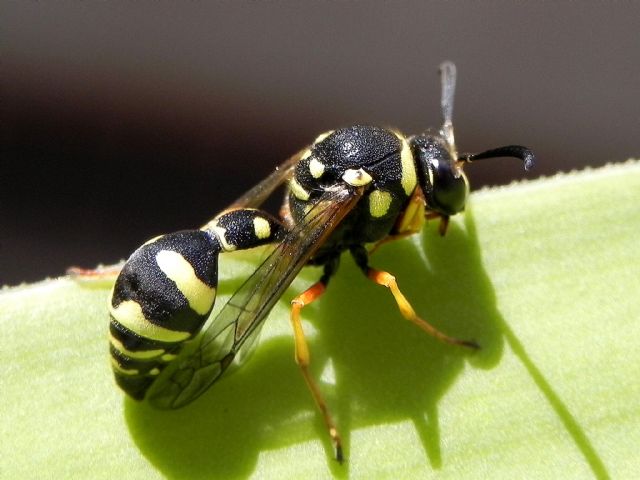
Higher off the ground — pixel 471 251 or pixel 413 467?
pixel 471 251

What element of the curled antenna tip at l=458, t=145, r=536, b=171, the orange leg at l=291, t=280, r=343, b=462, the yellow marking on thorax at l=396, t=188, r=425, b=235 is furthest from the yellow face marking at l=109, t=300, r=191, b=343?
the curled antenna tip at l=458, t=145, r=536, b=171

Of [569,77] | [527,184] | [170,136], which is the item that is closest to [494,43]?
[569,77]

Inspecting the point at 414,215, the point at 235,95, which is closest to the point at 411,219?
the point at 414,215

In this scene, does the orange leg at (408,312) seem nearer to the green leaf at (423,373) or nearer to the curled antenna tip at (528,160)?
the green leaf at (423,373)

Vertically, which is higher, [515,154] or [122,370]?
[515,154]

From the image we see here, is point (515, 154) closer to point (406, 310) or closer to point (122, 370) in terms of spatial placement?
point (406, 310)

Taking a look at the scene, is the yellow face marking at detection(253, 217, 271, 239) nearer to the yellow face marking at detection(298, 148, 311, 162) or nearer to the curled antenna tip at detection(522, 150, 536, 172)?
the yellow face marking at detection(298, 148, 311, 162)

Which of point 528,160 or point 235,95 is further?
point 235,95

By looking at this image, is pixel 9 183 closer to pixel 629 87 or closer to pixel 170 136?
pixel 170 136
